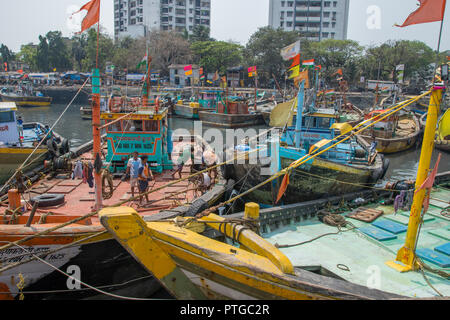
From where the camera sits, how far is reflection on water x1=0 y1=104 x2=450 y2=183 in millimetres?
22875

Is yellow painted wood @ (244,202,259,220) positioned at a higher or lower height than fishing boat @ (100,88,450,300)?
higher

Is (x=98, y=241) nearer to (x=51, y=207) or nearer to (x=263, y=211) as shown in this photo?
(x=51, y=207)

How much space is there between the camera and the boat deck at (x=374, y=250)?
6321mm

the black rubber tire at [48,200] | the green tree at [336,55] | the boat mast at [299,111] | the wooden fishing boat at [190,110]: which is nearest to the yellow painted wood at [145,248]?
the black rubber tire at [48,200]

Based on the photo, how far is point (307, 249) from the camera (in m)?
7.84

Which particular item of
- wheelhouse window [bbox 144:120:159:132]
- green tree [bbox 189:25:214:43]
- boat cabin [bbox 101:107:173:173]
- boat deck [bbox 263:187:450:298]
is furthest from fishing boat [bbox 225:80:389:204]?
green tree [bbox 189:25:214:43]

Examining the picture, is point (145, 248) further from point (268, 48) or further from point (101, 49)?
point (101, 49)

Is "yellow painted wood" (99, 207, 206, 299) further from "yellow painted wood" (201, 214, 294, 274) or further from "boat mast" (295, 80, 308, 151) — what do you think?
"boat mast" (295, 80, 308, 151)

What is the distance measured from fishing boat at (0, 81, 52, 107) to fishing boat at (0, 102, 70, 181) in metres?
36.8

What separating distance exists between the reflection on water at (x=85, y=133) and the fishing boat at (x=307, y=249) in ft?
24.1

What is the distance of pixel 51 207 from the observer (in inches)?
320

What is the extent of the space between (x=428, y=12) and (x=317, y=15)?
291 feet

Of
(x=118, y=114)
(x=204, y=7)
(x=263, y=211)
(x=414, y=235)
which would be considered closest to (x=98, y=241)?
(x=263, y=211)

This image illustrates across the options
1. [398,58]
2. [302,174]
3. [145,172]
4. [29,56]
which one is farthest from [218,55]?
[145,172]
